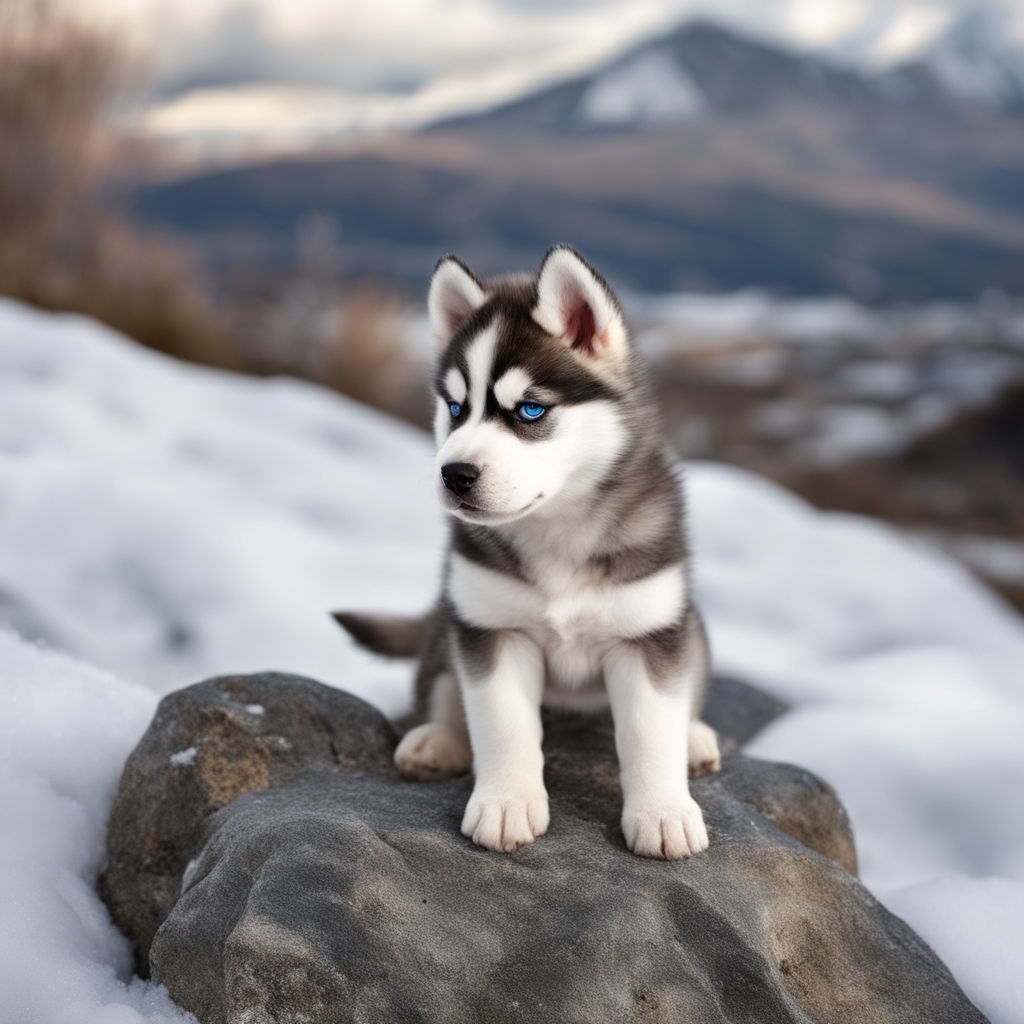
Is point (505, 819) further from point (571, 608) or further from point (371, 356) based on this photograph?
point (371, 356)

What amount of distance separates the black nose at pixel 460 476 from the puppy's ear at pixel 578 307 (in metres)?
0.51

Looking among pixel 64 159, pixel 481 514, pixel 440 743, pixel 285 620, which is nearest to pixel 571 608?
pixel 481 514

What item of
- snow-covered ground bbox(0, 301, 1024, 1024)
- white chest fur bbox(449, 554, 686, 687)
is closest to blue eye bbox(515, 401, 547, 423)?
white chest fur bbox(449, 554, 686, 687)

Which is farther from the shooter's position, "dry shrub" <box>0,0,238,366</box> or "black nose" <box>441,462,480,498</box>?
"dry shrub" <box>0,0,238,366</box>

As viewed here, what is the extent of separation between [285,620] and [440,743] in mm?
1926

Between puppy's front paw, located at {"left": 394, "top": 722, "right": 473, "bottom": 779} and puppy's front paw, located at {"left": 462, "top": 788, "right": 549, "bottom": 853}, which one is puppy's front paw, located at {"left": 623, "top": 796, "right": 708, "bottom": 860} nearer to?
puppy's front paw, located at {"left": 462, "top": 788, "right": 549, "bottom": 853}

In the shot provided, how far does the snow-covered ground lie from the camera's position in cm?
274

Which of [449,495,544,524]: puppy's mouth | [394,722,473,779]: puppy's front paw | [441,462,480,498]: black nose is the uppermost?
[441,462,480,498]: black nose

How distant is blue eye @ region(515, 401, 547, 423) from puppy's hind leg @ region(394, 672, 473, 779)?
93 centimetres

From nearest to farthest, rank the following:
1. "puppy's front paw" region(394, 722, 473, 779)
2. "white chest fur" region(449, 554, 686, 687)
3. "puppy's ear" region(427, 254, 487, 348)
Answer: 1. "white chest fur" region(449, 554, 686, 687)
2. "puppy's ear" region(427, 254, 487, 348)
3. "puppy's front paw" region(394, 722, 473, 779)

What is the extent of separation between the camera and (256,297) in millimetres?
15742

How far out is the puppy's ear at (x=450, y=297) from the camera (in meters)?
2.84

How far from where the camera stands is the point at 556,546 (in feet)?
8.94

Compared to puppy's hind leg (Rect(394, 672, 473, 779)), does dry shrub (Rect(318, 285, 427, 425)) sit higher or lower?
lower
